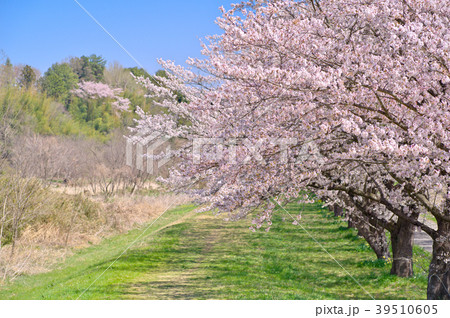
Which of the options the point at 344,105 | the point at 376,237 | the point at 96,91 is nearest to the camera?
the point at 344,105

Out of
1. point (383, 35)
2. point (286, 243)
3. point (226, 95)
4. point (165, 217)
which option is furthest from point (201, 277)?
point (165, 217)

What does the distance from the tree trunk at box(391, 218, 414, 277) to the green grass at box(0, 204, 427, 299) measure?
0.26m

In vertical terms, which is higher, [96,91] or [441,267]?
[96,91]

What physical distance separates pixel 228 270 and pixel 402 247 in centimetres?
468

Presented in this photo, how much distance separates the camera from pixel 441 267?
293 inches

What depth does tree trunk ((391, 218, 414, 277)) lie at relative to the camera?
9.73m

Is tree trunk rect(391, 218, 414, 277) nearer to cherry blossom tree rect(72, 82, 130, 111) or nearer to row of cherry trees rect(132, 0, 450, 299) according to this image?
row of cherry trees rect(132, 0, 450, 299)

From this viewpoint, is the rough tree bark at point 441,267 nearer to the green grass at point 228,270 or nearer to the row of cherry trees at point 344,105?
the row of cherry trees at point 344,105

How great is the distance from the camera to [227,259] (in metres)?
14.2

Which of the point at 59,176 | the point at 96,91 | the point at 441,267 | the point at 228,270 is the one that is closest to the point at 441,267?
the point at 441,267

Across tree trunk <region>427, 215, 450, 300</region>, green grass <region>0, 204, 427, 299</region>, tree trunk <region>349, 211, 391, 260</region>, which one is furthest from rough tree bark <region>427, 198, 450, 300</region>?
tree trunk <region>349, 211, 391, 260</region>

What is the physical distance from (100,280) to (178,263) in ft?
11.2

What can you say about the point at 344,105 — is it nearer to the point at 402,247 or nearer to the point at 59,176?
the point at 402,247

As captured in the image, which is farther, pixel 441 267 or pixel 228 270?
pixel 228 270
